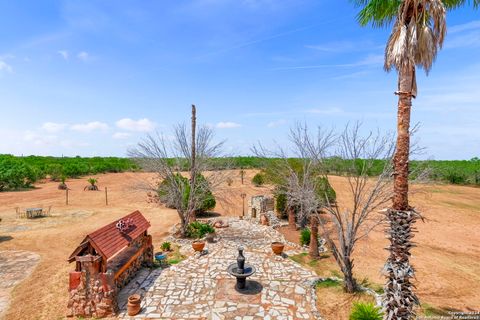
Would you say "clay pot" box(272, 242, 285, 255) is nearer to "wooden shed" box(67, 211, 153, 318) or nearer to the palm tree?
the palm tree

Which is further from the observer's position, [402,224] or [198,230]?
[198,230]

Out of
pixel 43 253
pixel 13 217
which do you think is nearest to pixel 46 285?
pixel 43 253

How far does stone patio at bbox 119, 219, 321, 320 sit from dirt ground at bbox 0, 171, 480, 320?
3.13 metres

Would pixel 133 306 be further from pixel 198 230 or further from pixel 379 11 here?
pixel 379 11

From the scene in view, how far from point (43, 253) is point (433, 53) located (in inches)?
791

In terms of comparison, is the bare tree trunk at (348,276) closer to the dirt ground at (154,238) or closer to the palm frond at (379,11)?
the dirt ground at (154,238)

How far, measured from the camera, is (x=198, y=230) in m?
17.1

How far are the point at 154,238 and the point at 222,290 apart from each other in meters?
8.85

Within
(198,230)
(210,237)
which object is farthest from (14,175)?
(210,237)

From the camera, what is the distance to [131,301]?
8.90m

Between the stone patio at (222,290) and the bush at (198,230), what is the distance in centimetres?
234

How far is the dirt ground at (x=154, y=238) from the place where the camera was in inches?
408

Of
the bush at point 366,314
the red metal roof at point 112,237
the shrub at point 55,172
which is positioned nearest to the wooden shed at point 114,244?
the red metal roof at point 112,237

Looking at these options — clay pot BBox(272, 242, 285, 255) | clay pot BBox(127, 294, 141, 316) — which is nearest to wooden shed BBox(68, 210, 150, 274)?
clay pot BBox(127, 294, 141, 316)
